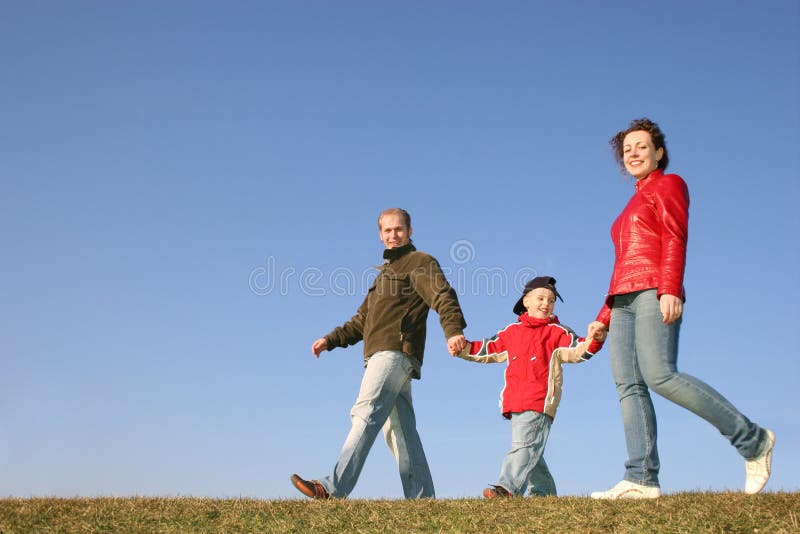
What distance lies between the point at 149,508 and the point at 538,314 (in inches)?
177

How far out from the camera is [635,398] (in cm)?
677

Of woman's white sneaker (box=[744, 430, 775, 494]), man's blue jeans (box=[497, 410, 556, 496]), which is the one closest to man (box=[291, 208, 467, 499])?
man's blue jeans (box=[497, 410, 556, 496])

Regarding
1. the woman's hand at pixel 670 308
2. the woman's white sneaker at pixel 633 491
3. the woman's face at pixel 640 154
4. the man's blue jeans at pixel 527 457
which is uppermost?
the woman's face at pixel 640 154

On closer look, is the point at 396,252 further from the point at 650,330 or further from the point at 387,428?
the point at 650,330

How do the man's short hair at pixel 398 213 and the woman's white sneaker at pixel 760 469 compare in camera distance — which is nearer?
the woman's white sneaker at pixel 760 469

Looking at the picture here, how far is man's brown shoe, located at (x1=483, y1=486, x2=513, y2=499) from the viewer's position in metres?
7.76

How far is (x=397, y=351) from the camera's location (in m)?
8.09

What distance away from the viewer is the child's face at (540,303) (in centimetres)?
900

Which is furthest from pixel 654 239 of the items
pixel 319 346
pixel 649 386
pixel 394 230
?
pixel 319 346

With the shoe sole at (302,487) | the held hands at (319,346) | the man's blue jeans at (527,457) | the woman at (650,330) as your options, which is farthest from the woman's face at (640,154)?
the shoe sole at (302,487)

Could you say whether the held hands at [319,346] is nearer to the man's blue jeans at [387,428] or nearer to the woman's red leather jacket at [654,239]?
the man's blue jeans at [387,428]

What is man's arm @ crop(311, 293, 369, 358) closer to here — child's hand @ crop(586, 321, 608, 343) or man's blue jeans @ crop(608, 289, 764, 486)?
child's hand @ crop(586, 321, 608, 343)

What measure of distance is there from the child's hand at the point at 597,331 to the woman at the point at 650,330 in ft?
0.77

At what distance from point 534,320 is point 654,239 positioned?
2384mm
